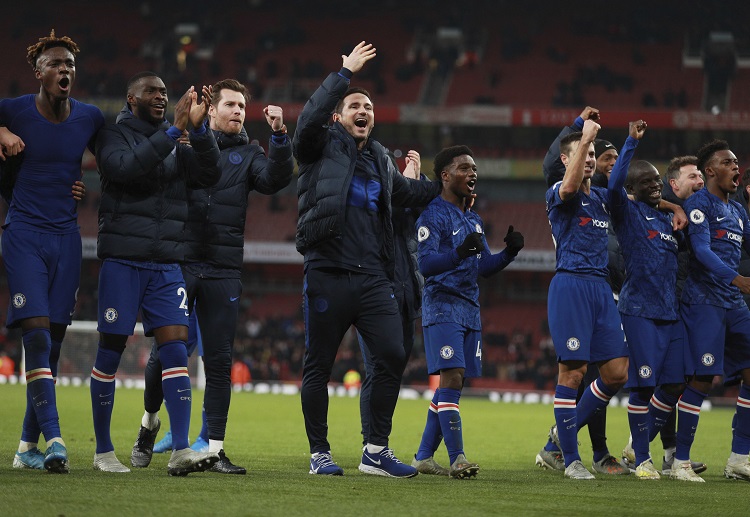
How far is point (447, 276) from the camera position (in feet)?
26.1

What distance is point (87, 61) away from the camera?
41.6m

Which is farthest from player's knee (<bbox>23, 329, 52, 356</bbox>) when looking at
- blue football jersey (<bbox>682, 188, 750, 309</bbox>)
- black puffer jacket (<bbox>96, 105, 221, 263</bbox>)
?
blue football jersey (<bbox>682, 188, 750, 309</bbox>)

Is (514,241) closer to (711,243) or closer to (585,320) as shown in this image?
(585,320)

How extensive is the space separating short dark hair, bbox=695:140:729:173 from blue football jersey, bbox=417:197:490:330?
2156 mm

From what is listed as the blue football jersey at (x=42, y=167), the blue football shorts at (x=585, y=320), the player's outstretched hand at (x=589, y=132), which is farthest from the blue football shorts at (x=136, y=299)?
the player's outstretched hand at (x=589, y=132)

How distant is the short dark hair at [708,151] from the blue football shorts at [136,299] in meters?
4.50

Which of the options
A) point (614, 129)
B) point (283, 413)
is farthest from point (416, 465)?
point (614, 129)

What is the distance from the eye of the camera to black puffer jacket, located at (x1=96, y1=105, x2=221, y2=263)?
6793mm

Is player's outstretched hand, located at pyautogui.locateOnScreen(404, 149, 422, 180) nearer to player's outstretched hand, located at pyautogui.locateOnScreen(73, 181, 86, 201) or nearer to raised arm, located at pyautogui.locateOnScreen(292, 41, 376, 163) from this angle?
raised arm, located at pyautogui.locateOnScreen(292, 41, 376, 163)

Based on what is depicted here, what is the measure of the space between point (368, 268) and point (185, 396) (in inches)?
59.9

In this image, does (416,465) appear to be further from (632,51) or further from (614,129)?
(632,51)

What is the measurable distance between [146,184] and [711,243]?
14.8 ft

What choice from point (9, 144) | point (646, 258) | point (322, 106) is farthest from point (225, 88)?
point (646, 258)

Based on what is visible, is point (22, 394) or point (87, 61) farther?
point (87, 61)
